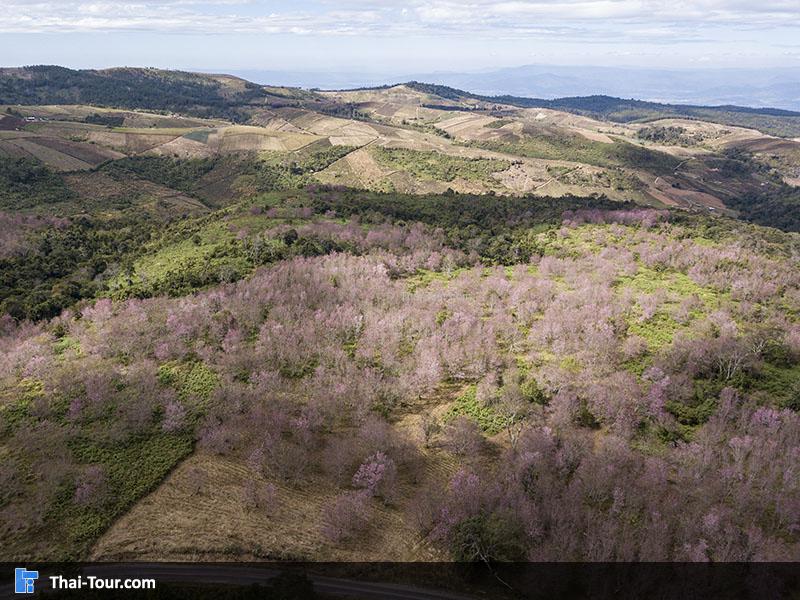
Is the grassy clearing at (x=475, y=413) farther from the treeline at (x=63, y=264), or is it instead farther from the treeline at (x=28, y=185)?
the treeline at (x=28, y=185)

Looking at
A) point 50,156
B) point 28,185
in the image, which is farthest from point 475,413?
point 50,156

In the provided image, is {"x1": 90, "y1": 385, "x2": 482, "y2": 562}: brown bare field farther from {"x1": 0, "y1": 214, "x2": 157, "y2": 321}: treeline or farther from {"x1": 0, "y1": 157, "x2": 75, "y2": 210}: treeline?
{"x1": 0, "y1": 157, "x2": 75, "y2": 210}: treeline

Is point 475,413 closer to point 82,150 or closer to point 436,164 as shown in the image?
point 436,164

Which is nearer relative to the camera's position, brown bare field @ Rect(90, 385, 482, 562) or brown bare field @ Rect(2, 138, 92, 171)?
brown bare field @ Rect(90, 385, 482, 562)

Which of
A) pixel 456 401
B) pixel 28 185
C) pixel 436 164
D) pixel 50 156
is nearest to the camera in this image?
pixel 456 401

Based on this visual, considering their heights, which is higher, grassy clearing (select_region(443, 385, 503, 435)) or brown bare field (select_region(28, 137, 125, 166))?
brown bare field (select_region(28, 137, 125, 166))

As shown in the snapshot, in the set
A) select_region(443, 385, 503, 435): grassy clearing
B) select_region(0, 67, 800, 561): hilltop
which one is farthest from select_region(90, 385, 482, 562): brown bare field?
select_region(443, 385, 503, 435): grassy clearing

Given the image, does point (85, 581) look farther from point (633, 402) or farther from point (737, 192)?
point (737, 192)

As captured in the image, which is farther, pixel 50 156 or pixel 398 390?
pixel 50 156

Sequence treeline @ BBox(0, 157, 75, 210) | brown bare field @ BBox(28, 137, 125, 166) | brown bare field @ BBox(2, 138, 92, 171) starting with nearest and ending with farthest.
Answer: treeline @ BBox(0, 157, 75, 210) → brown bare field @ BBox(2, 138, 92, 171) → brown bare field @ BBox(28, 137, 125, 166)
